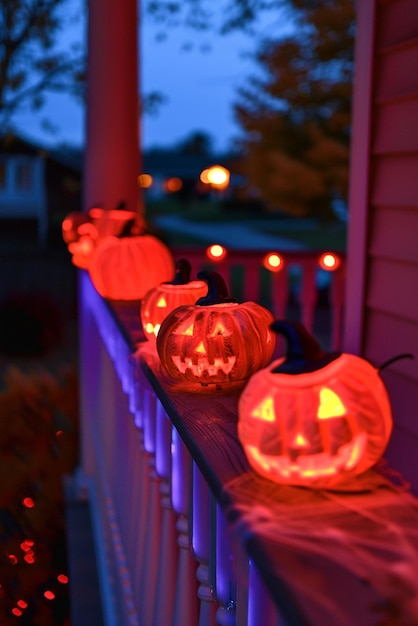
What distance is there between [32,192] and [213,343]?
71.4 feet

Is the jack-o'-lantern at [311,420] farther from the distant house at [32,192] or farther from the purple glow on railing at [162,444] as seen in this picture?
the distant house at [32,192]

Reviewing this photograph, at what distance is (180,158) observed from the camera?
5969 cm

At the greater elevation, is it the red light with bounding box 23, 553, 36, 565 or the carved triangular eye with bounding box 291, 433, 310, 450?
the carved triangular eye with bounding box 291, 433, 310, 450

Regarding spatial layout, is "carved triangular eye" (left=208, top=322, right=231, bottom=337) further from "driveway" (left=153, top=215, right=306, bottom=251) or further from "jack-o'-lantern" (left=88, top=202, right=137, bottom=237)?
"driveway" (left=153, top=215, right=306, bottom=251)

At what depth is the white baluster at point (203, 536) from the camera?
1485 millimetres

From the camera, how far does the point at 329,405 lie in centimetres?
122

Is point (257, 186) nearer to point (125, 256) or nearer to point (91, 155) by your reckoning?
point (91, 155)

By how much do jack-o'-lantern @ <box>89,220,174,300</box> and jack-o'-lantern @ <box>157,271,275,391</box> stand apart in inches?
45.6

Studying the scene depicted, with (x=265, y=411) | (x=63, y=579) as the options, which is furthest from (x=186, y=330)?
(x=63, y=579)

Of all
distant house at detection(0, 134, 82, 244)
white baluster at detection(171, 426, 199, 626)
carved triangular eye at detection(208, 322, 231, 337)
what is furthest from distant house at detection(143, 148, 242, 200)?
white baluster at detection(171, 426, 199, 626)

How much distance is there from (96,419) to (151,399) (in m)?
1.99

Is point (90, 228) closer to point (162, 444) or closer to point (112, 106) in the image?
point (112, 106)

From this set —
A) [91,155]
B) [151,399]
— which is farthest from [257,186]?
[151,399]

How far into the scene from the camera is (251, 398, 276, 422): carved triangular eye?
4.03ft
